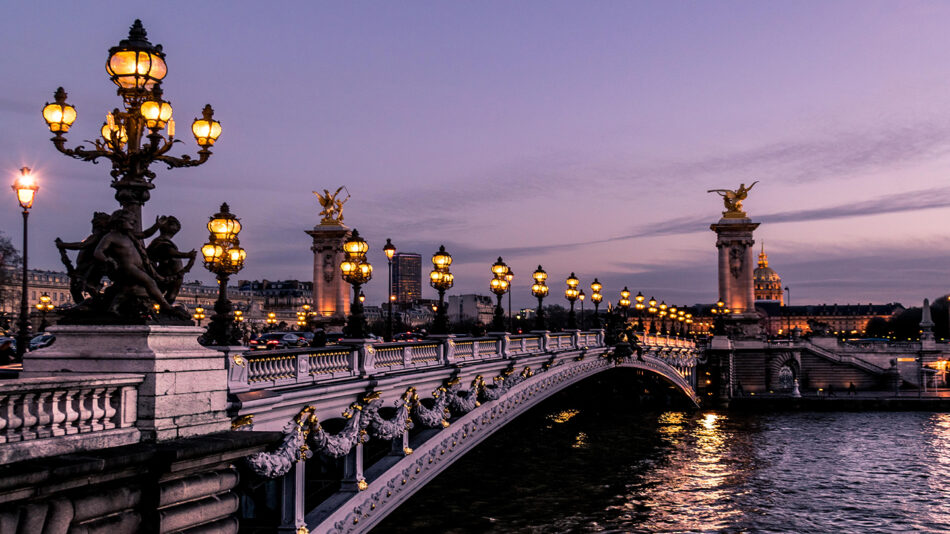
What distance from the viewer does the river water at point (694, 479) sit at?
33.8 metres

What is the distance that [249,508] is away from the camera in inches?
1041

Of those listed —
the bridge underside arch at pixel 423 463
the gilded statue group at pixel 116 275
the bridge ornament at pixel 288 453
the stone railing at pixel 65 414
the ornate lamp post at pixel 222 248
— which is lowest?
the bridge underside arch at pixel 423 463

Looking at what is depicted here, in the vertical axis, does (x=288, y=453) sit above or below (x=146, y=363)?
below

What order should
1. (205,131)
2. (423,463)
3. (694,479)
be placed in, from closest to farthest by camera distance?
(205,131)
(423,463)
(694,479)

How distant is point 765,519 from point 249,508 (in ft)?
63.1

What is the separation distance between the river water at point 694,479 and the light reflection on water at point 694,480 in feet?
0.23

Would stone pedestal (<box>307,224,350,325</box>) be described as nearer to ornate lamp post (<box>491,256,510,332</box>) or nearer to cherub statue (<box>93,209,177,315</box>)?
ornate lamp post (<box>491,256,510,332</box>)

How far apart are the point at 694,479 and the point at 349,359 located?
2720 centimetres

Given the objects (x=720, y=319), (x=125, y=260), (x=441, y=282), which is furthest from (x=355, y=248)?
(x=720, y=319)

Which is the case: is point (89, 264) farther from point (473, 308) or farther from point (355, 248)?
point (473, 308)

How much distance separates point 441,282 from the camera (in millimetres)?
27891

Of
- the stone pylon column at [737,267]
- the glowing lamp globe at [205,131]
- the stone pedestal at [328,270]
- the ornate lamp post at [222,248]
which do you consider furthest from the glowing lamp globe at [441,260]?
the stone pylon column at [737,267]

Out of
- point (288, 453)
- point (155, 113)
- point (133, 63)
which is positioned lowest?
point (288, 453)

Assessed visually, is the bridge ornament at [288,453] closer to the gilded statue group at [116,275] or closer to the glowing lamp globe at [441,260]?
the gilded statue group at [116,275]
